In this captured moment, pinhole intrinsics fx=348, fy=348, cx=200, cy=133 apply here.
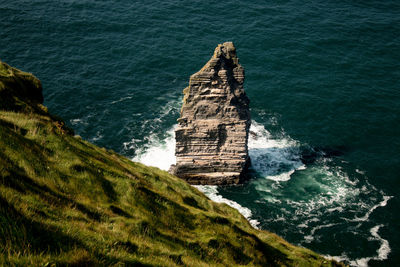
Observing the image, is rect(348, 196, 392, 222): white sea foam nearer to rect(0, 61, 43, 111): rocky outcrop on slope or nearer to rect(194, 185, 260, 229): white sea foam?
rect(194, 185, 260, 229): white sea foam

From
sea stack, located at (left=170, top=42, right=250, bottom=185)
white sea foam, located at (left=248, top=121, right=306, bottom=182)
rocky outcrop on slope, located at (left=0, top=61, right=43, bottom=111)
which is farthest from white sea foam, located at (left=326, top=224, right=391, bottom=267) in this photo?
rocky outcrop on slope, located at (left=0, top=61, right=43, bottom=111)

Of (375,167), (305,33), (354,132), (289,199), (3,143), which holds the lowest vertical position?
(289,199)

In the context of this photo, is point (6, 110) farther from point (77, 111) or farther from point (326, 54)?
point (326, 54)

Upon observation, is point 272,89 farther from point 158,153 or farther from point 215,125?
point 158,153

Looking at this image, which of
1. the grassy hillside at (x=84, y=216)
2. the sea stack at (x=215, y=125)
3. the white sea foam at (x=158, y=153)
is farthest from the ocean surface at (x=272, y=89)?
the grassy hillside at (x=84, y=216)

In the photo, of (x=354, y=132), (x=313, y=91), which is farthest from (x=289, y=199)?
(x=313, y=91)

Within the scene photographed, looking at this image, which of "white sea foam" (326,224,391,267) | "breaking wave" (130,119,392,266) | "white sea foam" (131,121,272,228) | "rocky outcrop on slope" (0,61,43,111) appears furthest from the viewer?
"white sea foam" (131,121,272,228)

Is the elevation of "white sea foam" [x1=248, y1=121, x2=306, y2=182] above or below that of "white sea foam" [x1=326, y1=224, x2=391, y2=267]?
above
